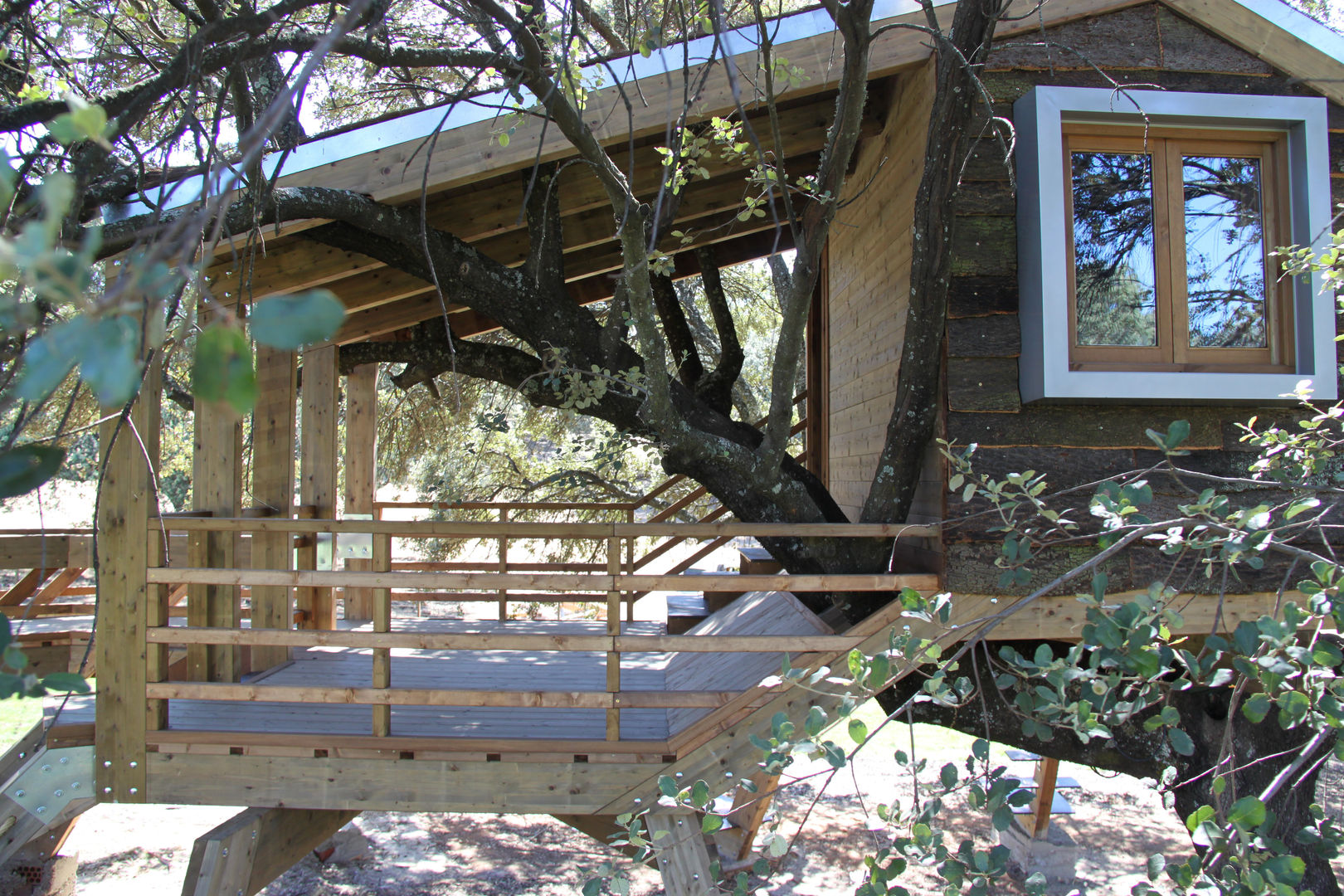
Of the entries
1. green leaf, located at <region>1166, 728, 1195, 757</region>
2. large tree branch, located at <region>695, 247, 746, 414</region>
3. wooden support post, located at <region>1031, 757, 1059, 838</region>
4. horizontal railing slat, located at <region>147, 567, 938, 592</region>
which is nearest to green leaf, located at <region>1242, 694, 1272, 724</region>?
green leaf, located at <region>1166, 728, 1195, 757</region>

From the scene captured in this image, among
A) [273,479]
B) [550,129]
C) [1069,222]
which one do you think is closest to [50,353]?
[550,129]

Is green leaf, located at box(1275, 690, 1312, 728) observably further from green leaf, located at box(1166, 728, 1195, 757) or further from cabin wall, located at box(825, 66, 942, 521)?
cabin wall, located at box(825, 66, 942, 521)

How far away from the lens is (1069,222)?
365cm

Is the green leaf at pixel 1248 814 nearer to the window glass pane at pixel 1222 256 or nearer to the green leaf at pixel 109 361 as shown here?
the green leaf at pixel 109 361

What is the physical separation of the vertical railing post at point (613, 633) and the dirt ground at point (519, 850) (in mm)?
2034

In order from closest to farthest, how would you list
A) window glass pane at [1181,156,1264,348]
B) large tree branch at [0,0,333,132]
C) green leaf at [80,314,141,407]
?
green leaf at [80,314,141,407], large tree branch at [0,0,333,132], window glass pane at [1181,156,1264,348]

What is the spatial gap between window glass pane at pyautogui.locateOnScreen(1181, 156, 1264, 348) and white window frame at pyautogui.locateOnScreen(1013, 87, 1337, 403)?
0.46 ft

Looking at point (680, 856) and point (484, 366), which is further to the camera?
point (484, 366)

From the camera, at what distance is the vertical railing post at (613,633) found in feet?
11.3

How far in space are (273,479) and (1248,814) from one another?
5.16 meters

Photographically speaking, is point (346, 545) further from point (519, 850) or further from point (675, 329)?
point (675, 329)

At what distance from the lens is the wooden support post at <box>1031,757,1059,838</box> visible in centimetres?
583

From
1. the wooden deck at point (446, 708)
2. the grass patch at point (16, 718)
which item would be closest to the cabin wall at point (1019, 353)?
the wooden deck at point (446, 708)

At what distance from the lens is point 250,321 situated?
0.58 metres
